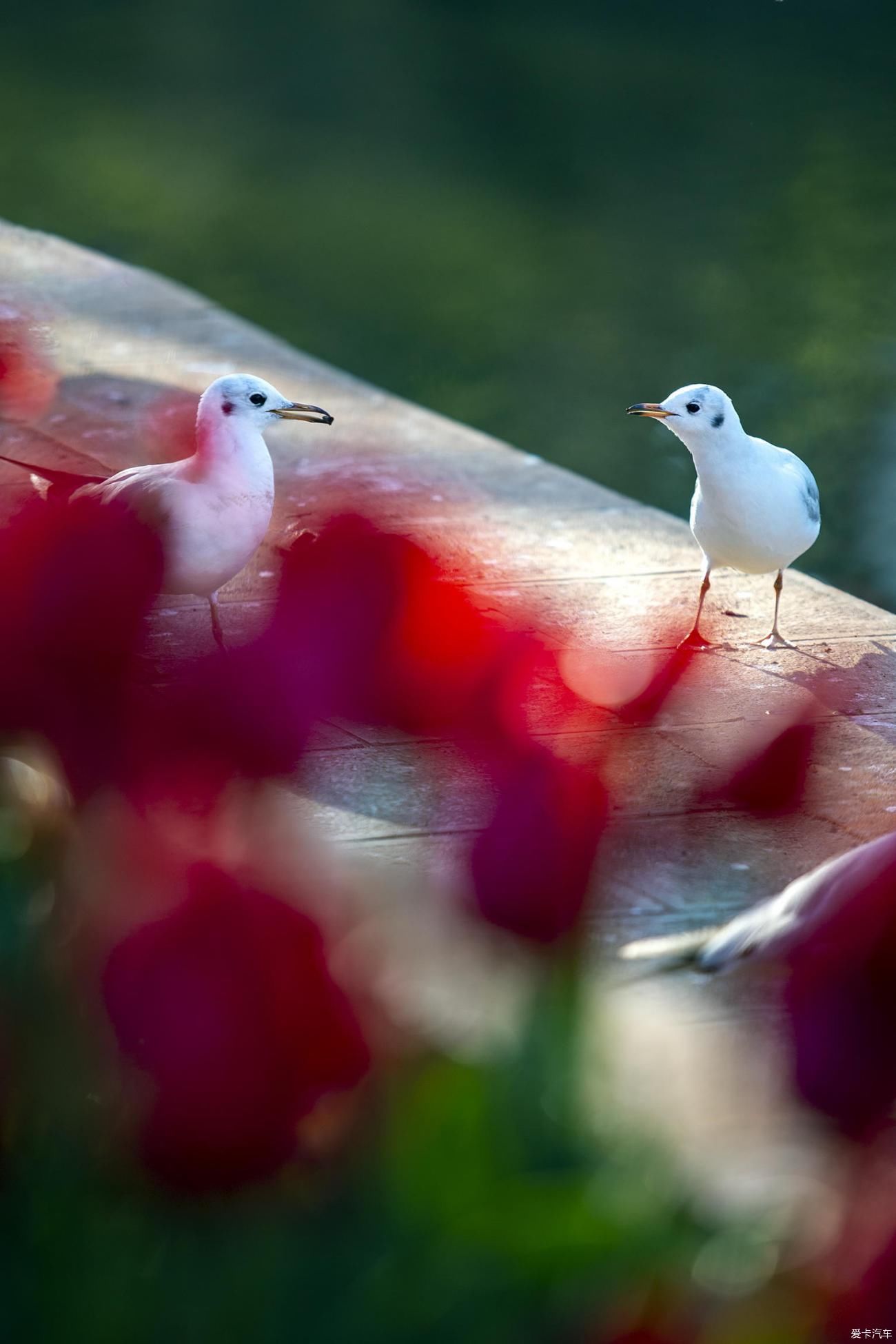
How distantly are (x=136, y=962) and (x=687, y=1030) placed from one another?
1.47 metres

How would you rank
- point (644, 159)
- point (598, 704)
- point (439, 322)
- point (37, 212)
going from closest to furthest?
point (598, 704), point (439, 322), point (37, 212), point (644, 159)

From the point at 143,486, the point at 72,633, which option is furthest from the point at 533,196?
the point at 72,633

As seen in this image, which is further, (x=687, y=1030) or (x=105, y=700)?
(x=687, y=1030)

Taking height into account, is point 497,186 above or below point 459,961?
below

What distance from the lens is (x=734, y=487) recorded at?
14.5ft

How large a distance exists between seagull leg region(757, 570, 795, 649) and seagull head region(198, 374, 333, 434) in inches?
48.8

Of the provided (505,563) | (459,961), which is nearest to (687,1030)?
(459,961)

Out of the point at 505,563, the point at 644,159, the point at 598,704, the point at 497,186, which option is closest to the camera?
the point at 598,704

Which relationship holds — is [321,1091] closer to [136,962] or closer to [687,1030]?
[136,962]

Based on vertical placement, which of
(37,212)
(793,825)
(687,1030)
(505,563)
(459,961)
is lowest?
(37,212)

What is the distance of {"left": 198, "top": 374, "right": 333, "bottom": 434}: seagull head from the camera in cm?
402

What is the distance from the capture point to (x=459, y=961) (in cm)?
95

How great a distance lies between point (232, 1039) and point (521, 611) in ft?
1.95

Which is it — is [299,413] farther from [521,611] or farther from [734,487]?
[521,611]
